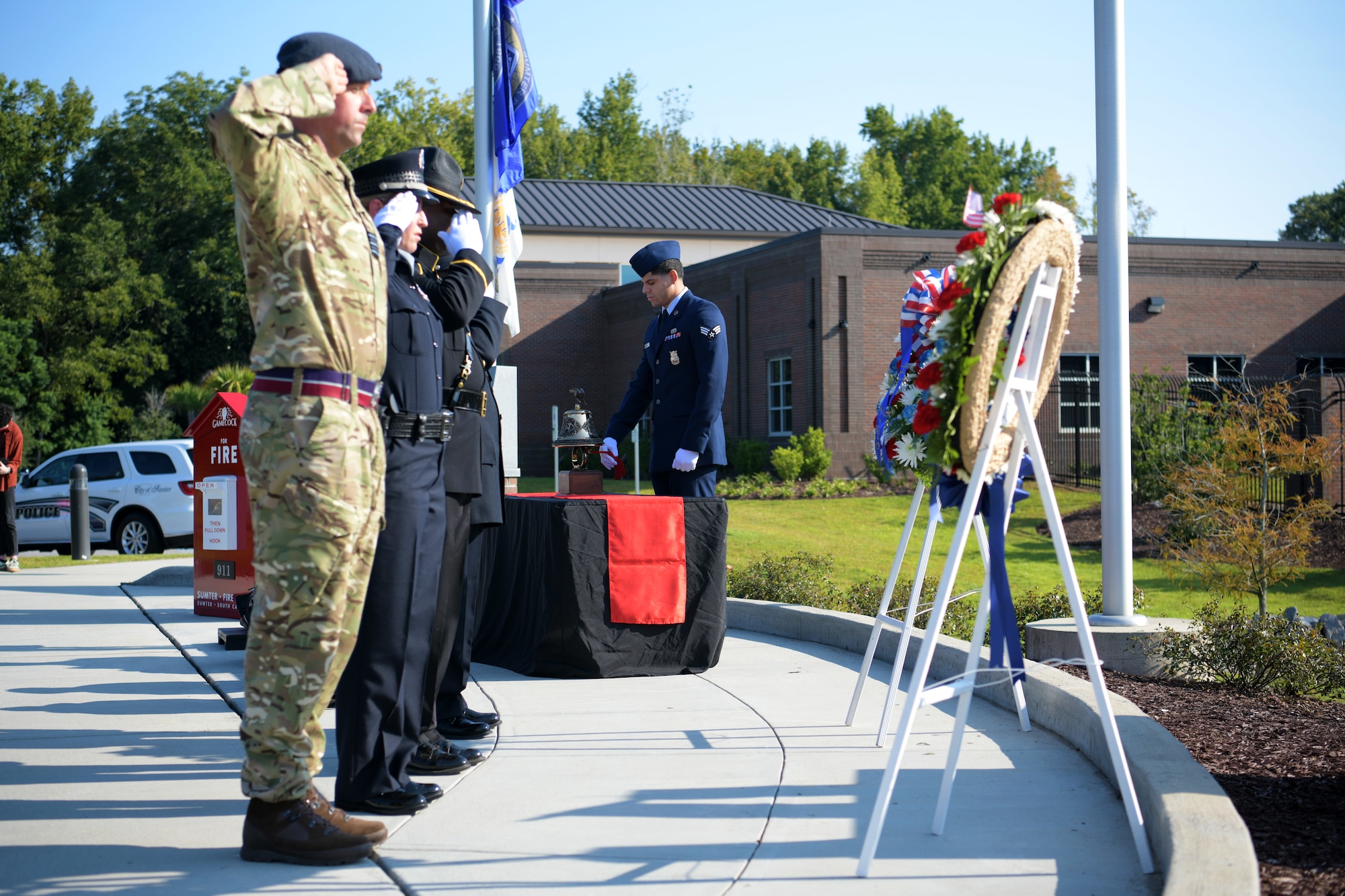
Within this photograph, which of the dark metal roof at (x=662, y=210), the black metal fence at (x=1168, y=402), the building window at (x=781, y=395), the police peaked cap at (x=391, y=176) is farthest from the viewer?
the dark metal roof at (x=662, y=210)

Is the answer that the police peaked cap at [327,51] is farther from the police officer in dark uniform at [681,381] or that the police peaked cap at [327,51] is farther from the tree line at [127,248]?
the tree line at [127,248]

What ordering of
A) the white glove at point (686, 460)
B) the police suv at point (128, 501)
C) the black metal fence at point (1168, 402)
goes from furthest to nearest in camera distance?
the black metal fence at point (1168, 402), the police suv at point (128, 501), the white glove at point (686, 460)

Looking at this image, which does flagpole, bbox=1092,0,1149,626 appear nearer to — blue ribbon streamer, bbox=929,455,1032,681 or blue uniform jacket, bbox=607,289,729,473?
blue uniform jacket, bbox=607,289,729,473

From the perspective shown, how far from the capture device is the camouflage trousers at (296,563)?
3.20 metres

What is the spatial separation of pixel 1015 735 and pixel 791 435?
65.5 ft

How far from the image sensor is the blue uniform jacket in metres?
6.43

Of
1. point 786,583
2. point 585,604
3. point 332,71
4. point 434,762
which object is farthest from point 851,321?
point 332,71

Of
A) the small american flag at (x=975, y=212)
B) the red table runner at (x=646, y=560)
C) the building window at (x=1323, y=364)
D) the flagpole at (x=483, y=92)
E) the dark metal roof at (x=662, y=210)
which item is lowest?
the red table runner at (x=646, y=560)

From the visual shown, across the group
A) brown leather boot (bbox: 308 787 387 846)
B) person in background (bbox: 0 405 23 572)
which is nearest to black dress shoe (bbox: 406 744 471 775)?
brown leather boot (bbox: 308 787 387 846)

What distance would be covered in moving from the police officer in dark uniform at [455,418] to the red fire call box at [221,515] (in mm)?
4218

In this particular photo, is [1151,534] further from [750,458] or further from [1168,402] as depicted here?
[750,458]

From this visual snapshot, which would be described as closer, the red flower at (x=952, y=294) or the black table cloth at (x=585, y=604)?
the red flower at (x=952, y=294)

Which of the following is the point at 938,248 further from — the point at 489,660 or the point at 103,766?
the point at 103,766

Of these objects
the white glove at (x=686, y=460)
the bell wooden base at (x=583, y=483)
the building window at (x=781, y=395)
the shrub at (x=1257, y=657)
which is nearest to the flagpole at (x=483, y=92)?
the bell wooden base at (x=583, y=483)
